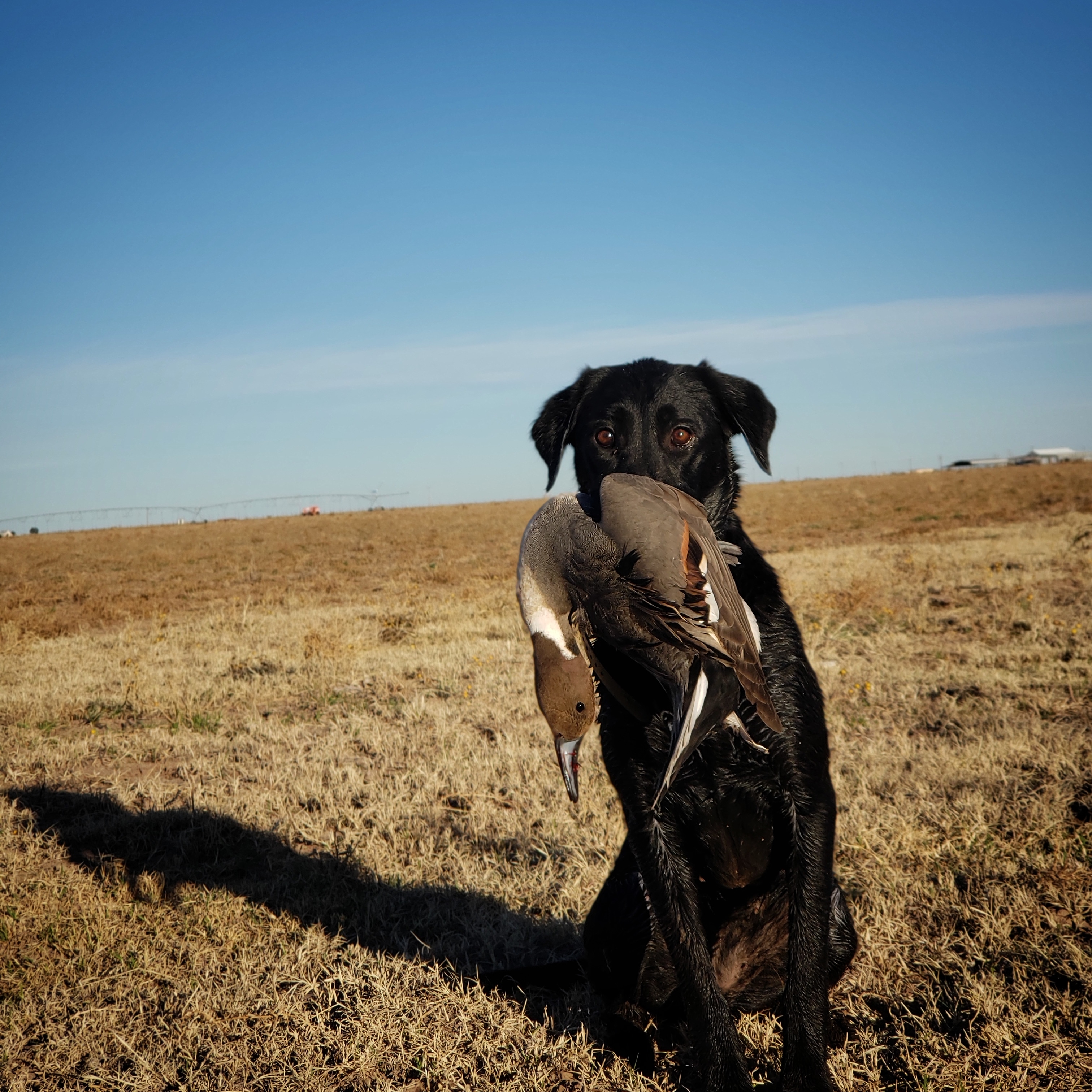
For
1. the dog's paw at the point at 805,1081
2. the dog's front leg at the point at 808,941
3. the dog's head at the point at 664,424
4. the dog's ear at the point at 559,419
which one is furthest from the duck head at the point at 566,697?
the dog's ear at the point at 559,419

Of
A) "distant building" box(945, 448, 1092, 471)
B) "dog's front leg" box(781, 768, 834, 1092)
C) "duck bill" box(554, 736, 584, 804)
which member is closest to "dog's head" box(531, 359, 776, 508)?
"duck bill" box(554, 736, 584, 804)

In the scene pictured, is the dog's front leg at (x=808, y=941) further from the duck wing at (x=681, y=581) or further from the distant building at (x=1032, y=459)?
the distant building at (x=1032, y=459)

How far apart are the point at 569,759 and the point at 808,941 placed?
0.92 meters

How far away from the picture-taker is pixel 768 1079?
2.71 meters

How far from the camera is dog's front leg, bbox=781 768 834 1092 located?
95.3 inches

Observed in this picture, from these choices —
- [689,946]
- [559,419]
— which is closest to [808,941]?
[689,946]

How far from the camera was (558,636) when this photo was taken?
232 centimetres

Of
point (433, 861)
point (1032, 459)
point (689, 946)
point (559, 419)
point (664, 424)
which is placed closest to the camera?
point (689, 946)

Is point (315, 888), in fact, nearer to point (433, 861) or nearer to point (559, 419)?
point (433, 861)

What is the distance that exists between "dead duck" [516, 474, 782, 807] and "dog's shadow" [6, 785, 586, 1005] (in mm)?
1542

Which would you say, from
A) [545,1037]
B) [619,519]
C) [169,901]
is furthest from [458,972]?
[619,519]

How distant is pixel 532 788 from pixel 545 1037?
2.05m

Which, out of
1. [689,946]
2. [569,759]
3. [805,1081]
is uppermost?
[569,759]

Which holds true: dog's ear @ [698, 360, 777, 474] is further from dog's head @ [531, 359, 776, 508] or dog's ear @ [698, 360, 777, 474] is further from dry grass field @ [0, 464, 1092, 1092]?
dry grass field @ [0, 464, 1092, 1092]
